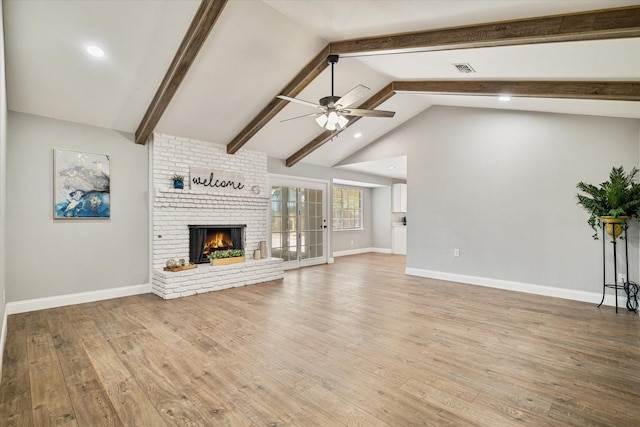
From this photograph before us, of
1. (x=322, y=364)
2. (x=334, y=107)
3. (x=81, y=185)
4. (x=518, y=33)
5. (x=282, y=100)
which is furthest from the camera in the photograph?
(x=282, y=100)

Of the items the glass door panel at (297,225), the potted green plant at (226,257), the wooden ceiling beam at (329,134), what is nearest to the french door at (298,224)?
the glass door panel at (297,225)

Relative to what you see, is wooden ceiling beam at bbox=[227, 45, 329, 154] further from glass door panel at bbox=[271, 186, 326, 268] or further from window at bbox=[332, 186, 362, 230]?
window at bbox=[332, 186, 362, 230]

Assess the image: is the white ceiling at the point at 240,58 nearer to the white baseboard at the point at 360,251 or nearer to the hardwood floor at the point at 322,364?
the hardwood floor at the point at 322,364

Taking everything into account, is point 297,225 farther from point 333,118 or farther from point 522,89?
point 522,89

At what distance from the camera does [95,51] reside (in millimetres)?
3303

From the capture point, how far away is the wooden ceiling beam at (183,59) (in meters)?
2.99

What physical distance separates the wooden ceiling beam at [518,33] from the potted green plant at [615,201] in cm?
231

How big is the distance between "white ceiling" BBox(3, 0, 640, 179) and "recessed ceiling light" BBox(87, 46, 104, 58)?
0.20ft

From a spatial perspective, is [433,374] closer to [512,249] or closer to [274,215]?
[512,249]

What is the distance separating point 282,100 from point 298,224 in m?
3.20

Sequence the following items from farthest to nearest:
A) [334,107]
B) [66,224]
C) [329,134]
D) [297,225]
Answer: [297,225], [329,134], [66,224], [334,107]

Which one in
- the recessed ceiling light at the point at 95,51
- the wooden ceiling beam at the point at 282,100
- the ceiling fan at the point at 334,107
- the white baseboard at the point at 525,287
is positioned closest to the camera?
the recessed ceiling light at the point at 95,51

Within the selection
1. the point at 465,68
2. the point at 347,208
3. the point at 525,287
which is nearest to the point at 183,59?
the point at 465,68

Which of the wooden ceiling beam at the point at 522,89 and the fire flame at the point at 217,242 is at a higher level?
the wooden ceiling beam at the point at 522,89
